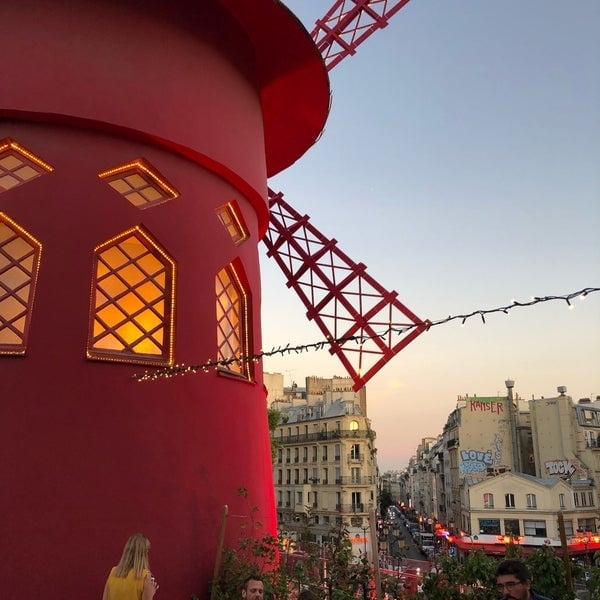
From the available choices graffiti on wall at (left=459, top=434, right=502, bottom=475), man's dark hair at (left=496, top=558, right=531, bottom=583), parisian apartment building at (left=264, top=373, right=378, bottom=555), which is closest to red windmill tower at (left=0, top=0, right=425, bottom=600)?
man's dark hair at (left=496, top=558, right=531, bottom=583)

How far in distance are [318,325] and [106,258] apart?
470cm

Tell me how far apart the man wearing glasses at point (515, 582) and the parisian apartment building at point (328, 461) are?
31032 mm

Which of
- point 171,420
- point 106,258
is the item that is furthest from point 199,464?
point 106,258

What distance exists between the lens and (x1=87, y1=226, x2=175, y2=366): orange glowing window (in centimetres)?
558

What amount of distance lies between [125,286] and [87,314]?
575 mm

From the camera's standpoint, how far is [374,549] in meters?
5.14

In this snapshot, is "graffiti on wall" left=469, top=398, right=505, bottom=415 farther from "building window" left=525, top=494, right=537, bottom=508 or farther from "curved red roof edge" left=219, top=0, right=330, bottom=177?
"curved red roof edge" left=219, top=0, right=330, bottom=177

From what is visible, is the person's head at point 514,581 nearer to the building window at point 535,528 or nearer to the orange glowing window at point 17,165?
the orange glowing window at point 17,165

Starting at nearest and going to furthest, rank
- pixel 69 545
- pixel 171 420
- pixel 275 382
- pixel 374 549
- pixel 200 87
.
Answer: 1. pixel 69 545
2. pixel 374 549
3. pixel 171 420
4. pixel 200 87
5. pixel 275 382

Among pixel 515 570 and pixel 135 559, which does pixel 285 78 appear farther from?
pixel 515 570

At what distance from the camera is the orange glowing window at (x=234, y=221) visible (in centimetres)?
704

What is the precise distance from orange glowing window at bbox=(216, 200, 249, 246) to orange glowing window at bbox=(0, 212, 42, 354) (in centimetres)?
209

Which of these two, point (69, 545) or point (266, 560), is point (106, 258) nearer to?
point (69, 545)

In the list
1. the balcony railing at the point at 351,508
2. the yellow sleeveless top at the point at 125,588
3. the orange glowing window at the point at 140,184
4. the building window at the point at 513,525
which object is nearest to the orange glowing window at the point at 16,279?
the orange glowing window at the point at 140,184
